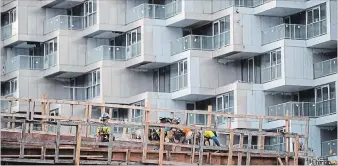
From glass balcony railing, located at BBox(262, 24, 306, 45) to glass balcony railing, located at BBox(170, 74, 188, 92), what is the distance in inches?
257

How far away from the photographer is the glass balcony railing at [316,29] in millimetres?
111919

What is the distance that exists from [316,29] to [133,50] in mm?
14663

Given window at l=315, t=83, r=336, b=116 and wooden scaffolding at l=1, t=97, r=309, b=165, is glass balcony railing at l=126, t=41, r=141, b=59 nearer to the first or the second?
window at l=315, t=83, r=336, b=116

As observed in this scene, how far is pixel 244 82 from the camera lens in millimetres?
115688

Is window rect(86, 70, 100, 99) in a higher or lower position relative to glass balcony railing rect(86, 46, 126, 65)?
lower

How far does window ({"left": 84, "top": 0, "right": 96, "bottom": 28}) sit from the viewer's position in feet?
407

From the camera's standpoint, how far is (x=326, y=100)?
4397 inches

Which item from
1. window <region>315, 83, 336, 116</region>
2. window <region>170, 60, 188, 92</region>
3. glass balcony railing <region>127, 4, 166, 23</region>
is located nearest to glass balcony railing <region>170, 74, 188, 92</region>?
window <region>170, 60, 188, 92</region>

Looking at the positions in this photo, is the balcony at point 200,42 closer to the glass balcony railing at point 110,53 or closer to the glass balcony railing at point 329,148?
the glass balcony railing at point 110,53

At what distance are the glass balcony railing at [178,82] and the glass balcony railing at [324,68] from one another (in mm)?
9512

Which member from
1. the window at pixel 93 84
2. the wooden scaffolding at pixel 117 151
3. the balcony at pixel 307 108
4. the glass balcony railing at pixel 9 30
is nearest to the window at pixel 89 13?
the window at pixel 93 84

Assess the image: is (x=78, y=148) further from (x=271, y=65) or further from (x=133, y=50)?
(x=133, y=50)

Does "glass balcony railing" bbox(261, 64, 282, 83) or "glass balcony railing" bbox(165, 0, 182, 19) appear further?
"glass balcony railing" bbox(165, 0, 182, 19)

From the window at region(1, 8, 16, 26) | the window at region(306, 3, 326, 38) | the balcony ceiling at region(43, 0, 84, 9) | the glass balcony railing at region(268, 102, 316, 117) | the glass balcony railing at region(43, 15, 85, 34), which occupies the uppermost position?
the balcony ceiling at region(43, 0, 84, 9)
